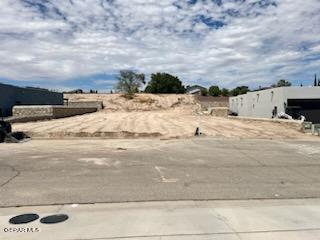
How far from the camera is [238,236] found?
6164mm

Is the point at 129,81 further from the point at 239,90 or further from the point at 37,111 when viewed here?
the point at 37,111

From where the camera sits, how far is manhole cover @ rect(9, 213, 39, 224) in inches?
269

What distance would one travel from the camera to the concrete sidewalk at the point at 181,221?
20.2 feet

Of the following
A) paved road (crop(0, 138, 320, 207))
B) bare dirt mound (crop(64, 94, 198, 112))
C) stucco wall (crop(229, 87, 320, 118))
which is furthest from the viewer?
bare dirt mound (crop(64, 94, 198, 112))

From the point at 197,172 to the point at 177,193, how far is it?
9.21ft

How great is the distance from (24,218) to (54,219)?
54cm

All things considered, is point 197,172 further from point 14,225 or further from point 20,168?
point 14,225

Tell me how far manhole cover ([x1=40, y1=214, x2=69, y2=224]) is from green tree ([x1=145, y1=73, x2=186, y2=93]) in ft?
334

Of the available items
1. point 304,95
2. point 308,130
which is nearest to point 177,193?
point 308,130

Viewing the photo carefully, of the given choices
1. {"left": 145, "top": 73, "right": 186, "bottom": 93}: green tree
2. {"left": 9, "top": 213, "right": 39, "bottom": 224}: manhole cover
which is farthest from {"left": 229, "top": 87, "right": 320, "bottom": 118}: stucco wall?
{"left": 9, "top": 213, "right": 39, "bottom": 224}: manhole cover

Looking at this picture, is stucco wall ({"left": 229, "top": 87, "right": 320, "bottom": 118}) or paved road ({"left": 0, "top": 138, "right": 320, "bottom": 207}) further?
stucco wall ({"left": 229, "top": 87, "right": 320, "bottom": 118})

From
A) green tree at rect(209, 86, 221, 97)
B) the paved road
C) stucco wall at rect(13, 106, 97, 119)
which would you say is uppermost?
green tree at rect(209, 86, 221, 97)

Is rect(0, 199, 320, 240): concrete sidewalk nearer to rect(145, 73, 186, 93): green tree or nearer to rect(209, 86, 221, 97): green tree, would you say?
rect(145, 73, 186, 93): green tree

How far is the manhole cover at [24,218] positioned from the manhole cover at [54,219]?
0.66ft
